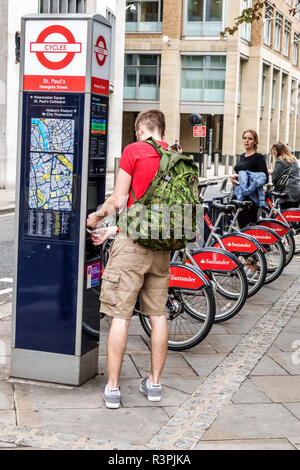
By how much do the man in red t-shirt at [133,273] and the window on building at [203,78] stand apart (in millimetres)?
40923

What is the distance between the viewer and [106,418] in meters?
4.14

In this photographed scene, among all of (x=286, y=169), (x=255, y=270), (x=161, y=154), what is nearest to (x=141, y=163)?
(x=161, y=154)

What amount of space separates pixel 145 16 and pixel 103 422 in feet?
143

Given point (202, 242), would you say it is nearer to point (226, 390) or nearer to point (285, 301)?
point (285, 301)

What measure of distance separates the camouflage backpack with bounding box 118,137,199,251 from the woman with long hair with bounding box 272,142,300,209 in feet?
21.3

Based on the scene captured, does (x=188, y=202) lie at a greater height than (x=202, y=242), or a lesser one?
greater

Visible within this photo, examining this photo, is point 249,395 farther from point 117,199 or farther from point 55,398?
point 117,199

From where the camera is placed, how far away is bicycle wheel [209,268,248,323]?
261 inches

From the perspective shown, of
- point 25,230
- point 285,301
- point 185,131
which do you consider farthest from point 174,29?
point 25,230

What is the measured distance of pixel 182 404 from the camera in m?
4.45

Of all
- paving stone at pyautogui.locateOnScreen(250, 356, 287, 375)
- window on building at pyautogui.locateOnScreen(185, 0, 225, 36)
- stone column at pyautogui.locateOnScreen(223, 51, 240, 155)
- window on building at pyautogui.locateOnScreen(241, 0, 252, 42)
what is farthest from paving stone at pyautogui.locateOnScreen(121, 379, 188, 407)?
window on building at pyautogui.locateOnScreen(241, 0, 252, 42)

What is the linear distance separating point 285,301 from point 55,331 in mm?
3774

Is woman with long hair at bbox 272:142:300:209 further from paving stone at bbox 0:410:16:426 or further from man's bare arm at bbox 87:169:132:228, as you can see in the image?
paving stone at bbox 0:410:16:426

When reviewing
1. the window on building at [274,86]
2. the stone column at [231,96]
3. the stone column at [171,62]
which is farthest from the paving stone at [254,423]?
the window on building at [274,86]
